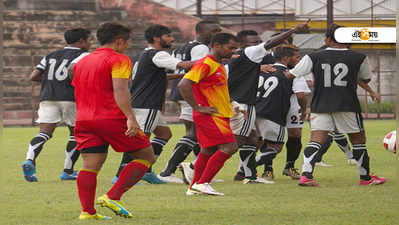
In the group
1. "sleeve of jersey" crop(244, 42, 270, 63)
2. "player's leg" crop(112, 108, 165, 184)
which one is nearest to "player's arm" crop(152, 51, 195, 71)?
"player's leg" crop(112, 108, 165, 184)

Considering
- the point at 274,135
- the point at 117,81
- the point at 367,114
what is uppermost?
the point at 117,81

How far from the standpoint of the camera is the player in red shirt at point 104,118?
7582 millimetres

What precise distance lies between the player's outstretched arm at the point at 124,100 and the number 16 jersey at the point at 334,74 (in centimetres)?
344

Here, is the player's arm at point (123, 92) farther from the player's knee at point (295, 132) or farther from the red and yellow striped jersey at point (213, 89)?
the player's knee at point (295, 132)

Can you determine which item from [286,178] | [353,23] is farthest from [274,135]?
[353,23]

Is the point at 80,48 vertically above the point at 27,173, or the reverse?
the point at 80,48

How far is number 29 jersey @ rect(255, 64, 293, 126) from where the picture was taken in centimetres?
1145

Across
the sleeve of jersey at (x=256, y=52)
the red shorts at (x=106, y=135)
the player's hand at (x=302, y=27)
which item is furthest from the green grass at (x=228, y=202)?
the player's hand at (x=302, y=27)

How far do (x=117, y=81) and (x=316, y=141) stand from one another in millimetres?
3732

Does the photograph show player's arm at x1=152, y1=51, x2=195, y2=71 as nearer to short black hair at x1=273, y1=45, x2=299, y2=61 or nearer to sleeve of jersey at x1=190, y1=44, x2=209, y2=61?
sleeve of jersey at x1=190, y1=44, x2=209, y2=61

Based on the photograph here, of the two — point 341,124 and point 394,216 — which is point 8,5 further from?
point 394,216

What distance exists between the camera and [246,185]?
10703mm

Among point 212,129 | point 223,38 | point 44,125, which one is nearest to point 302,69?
point 223,38

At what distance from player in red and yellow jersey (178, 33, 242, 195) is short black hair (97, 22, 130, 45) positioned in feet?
5.22
